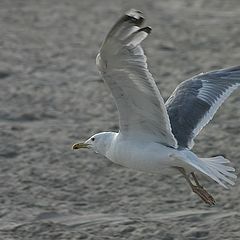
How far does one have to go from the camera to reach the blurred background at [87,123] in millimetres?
6633

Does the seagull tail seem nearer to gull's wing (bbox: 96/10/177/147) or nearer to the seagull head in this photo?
gull's wing (bbox: 96/10/177/147)

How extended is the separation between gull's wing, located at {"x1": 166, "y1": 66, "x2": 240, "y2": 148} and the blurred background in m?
0.64

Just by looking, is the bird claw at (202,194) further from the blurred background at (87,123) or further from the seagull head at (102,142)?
the seagull head at (102,142)

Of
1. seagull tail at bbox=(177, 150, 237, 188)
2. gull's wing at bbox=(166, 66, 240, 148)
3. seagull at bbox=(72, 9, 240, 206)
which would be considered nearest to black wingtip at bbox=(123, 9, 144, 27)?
seagull at bbox=(72, 9, 240, 206)

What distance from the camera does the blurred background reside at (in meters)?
6.63

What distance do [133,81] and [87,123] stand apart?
2979mm

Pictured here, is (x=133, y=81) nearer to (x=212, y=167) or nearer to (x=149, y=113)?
(x=149, y=113)

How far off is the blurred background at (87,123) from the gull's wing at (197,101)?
64 centimetres

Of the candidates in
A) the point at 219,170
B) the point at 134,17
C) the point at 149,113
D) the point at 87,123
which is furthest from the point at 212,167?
the point at 87,123

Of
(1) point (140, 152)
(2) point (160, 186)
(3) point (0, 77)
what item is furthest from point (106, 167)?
(3) point (0, 77)

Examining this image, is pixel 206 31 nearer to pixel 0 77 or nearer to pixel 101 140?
pixel 0 77

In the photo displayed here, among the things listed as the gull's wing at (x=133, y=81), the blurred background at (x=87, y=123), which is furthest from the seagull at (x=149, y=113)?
the blurred background at (x=87, y=123)

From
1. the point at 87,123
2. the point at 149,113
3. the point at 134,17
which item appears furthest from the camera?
the point at 87,123

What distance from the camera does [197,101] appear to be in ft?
22.2
